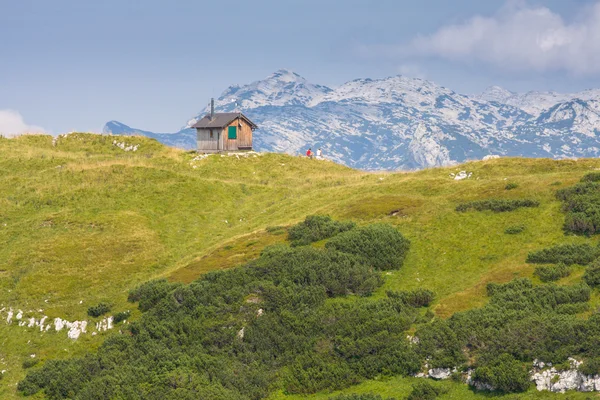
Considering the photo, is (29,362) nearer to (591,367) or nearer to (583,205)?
(591,367)

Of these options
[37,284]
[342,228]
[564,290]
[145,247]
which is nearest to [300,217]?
[342,228]

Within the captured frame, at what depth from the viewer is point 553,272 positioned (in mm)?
40688

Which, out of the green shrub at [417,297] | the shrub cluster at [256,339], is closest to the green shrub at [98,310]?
the shrub cluster at [256,339]

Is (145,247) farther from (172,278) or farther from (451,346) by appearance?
(451,346)

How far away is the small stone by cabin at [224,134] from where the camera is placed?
104 meters

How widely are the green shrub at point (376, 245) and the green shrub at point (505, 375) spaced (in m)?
16.1

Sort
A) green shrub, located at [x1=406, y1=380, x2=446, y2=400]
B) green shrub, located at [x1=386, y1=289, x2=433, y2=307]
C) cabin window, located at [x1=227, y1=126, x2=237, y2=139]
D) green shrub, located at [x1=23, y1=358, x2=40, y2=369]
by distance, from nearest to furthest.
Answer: green shrub, located at [x1=406, y1=380, x2=446, y2=400] → green shrub, located at [x1=386, y1=289, x2=433, y2=307] → green shrub, located at [x1=23, y1=358, x2=40, y2=369] → cabin window, located at [x1=227, y1=126, x2=237, y2=139]

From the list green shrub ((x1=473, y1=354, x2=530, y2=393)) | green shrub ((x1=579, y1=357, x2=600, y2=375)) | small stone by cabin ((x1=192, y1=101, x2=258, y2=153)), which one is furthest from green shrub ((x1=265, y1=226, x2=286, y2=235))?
small stone by cabin ((x1=192, y1=101, x2=258, y2=153))

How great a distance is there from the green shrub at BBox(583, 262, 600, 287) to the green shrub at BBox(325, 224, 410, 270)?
1292cm

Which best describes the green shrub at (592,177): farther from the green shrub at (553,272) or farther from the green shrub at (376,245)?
the green shrub at (376,245)

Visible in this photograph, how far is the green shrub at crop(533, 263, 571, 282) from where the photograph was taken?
40.6 meters

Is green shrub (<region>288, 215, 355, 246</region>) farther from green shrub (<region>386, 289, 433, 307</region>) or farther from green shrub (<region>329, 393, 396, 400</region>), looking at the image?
green shrub (<region>329, 393, 396, 400</region>)

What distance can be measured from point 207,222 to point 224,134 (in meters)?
34.7

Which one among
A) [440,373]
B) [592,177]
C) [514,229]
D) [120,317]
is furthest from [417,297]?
[592,177]
